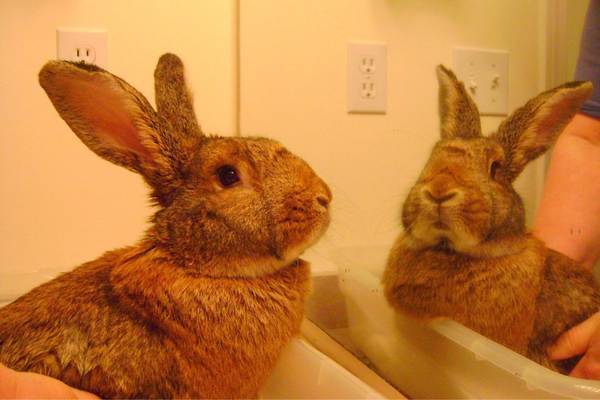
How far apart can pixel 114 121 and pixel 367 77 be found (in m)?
0.84

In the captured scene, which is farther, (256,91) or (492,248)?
(256,91)

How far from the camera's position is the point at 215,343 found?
0.69m

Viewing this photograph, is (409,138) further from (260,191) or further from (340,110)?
(260,191)

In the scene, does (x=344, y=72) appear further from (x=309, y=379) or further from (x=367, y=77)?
(x=309, y=379)

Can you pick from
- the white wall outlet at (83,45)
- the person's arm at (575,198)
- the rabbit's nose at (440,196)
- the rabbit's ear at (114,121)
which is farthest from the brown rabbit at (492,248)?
the white wall outlet at (83,45)

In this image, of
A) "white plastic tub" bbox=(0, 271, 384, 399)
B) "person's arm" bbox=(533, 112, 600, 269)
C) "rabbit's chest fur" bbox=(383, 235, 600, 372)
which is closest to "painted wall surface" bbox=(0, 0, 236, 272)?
"white plastic tub" bbox=(0, 271, 384, 399)

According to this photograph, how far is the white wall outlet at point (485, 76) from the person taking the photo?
131 centimetres

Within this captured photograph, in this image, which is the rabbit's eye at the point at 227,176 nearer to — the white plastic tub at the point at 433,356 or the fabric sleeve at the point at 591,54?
the white plastic tub at the point at 433,356

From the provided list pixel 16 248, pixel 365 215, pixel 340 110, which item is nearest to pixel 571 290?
pixel 365 215

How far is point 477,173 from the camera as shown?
81cm

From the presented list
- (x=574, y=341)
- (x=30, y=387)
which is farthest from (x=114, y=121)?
(x=574, y=341)

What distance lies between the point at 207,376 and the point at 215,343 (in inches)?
1.7

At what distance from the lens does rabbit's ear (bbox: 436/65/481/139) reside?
0.94 metres

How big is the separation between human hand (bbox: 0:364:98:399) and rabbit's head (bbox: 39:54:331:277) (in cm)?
21
